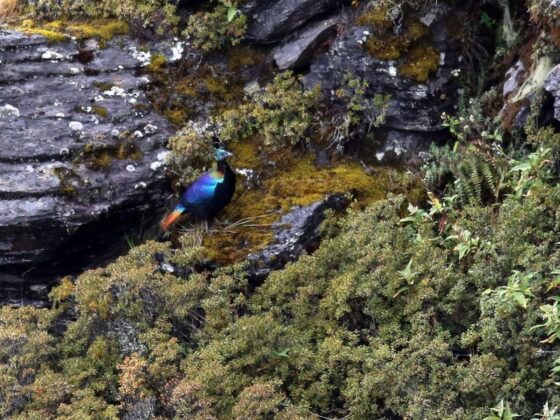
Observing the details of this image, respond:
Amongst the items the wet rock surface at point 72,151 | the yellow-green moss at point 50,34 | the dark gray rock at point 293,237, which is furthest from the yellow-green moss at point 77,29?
the dark gray rock at point 293,237

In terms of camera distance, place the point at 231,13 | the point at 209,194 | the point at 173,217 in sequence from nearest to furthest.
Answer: the point at 209,194 < the point at 173,217 < the point at 231,13

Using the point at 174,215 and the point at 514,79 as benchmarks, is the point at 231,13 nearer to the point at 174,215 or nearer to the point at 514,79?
the point at 174,215

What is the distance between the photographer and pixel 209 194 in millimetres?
7758

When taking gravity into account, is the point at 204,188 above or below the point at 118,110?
below

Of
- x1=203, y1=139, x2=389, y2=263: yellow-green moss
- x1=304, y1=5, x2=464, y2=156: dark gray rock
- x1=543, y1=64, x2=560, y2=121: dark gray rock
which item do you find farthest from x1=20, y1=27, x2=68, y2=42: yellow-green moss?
x1=543, y1=64, x2=560, y2=121: dark gray rock

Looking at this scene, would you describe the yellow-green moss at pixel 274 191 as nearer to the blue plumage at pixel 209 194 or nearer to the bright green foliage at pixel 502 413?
the blue plumage at pixel 209 194

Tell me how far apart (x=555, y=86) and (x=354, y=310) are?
8.24 ft

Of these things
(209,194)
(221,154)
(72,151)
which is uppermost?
(72,151)

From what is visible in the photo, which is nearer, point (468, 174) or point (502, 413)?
point (502, 413)

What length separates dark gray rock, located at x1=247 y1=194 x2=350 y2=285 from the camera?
7.32 metres

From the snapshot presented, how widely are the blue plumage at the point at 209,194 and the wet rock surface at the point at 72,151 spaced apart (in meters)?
0.32

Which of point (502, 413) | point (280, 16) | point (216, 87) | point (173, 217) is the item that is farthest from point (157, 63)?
point (502, 413)

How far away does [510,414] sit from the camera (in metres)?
5.25

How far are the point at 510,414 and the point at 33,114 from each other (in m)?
5.39
